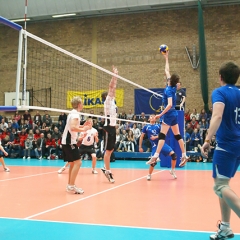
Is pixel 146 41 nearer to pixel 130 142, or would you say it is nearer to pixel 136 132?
pixel 136 132

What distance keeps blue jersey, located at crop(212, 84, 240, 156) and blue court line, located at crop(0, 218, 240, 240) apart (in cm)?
92

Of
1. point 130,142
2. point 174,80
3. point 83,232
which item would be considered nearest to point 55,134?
point 130,142

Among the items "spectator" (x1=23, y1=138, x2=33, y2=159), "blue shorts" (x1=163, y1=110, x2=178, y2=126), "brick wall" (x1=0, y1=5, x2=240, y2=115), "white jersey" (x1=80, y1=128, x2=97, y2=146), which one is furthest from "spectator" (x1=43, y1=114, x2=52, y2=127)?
"blue shorts" (x1=163, y1=110, x2=178, y2=126)

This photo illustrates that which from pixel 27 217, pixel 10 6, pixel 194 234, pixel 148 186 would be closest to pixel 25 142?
pixel 10 6

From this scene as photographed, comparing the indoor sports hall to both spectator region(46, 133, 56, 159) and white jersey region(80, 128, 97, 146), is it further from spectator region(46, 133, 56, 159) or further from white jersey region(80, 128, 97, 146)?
white jersey region(80, 128, 97, 146)

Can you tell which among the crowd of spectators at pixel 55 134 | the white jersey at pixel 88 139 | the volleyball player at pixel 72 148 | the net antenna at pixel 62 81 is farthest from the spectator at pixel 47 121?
the volleyball player at pixel 72 148

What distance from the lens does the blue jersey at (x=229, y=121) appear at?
3.33 metres

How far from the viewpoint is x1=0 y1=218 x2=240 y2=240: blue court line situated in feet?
11.4

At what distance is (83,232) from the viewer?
366 centimetres

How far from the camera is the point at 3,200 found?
217 inches

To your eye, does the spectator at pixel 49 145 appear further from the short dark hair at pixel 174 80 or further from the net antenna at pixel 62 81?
the short dark hair at pixel 174 80

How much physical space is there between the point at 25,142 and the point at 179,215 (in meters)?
14.1

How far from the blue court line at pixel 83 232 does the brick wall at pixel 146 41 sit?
53.6 ft

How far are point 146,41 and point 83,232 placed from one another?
704 inches
